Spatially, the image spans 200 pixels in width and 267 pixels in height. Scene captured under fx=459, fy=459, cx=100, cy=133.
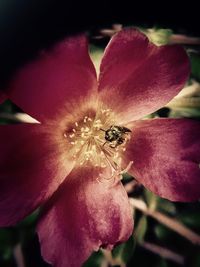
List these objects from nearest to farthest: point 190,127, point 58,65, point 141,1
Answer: point 58,65 < point 190,127 < point 141,1

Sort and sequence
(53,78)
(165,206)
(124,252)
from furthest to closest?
(165,206), (124,252), (53,78)

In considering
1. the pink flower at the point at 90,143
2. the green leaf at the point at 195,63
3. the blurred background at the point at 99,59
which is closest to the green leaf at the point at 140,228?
the blurred background at the point at 99,59

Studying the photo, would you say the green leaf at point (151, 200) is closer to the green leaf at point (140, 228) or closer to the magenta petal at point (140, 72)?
the green leaf at point (140, 228)

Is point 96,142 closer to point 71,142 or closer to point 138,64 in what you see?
point 71,142

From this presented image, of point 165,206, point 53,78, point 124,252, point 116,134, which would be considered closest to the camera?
point 53,78

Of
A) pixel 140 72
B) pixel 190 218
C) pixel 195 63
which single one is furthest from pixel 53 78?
pixel 190 218

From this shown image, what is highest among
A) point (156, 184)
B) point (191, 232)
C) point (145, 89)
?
point (145, 89)

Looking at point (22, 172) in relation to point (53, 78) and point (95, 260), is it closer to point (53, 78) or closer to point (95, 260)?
point (53, 78)

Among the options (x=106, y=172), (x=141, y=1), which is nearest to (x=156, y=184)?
(x=106, y=172)
